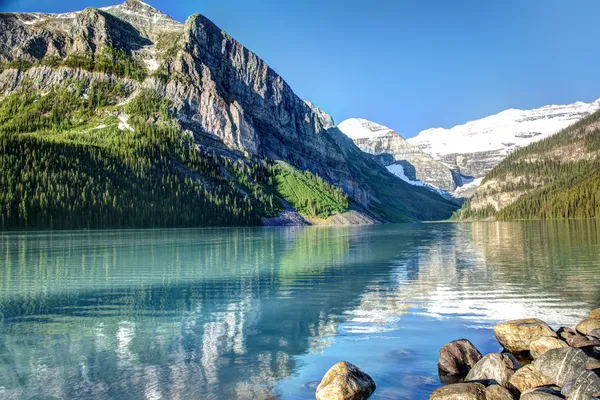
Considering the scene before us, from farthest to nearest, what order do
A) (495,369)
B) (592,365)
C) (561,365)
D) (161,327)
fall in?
(161,327)
(495,369)
(561,365)
(592,365)

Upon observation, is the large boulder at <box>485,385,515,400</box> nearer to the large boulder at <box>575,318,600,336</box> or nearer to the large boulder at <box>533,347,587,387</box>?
the large boulder at <box>533,347,587,387</box>

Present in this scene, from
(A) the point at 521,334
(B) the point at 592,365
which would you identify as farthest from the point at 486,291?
(B) the point at 592,365

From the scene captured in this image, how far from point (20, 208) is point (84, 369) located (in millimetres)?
173592

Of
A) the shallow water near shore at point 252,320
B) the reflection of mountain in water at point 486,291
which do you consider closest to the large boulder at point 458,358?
the shallow water near shore at point 252,320

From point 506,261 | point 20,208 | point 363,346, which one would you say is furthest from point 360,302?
point 20,208

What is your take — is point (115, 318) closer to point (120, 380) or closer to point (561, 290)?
point (120, 380)

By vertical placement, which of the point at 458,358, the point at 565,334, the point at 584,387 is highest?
the point at 584,387

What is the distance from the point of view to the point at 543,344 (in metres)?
19.1

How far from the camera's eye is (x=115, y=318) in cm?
2798

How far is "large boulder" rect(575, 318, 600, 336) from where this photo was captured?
21.5 meters

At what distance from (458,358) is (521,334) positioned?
157 inches

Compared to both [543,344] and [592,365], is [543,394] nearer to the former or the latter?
[592,365]

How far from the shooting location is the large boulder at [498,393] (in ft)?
47.2

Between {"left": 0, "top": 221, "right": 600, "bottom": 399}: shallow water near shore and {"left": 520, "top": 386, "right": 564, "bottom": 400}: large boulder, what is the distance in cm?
332
